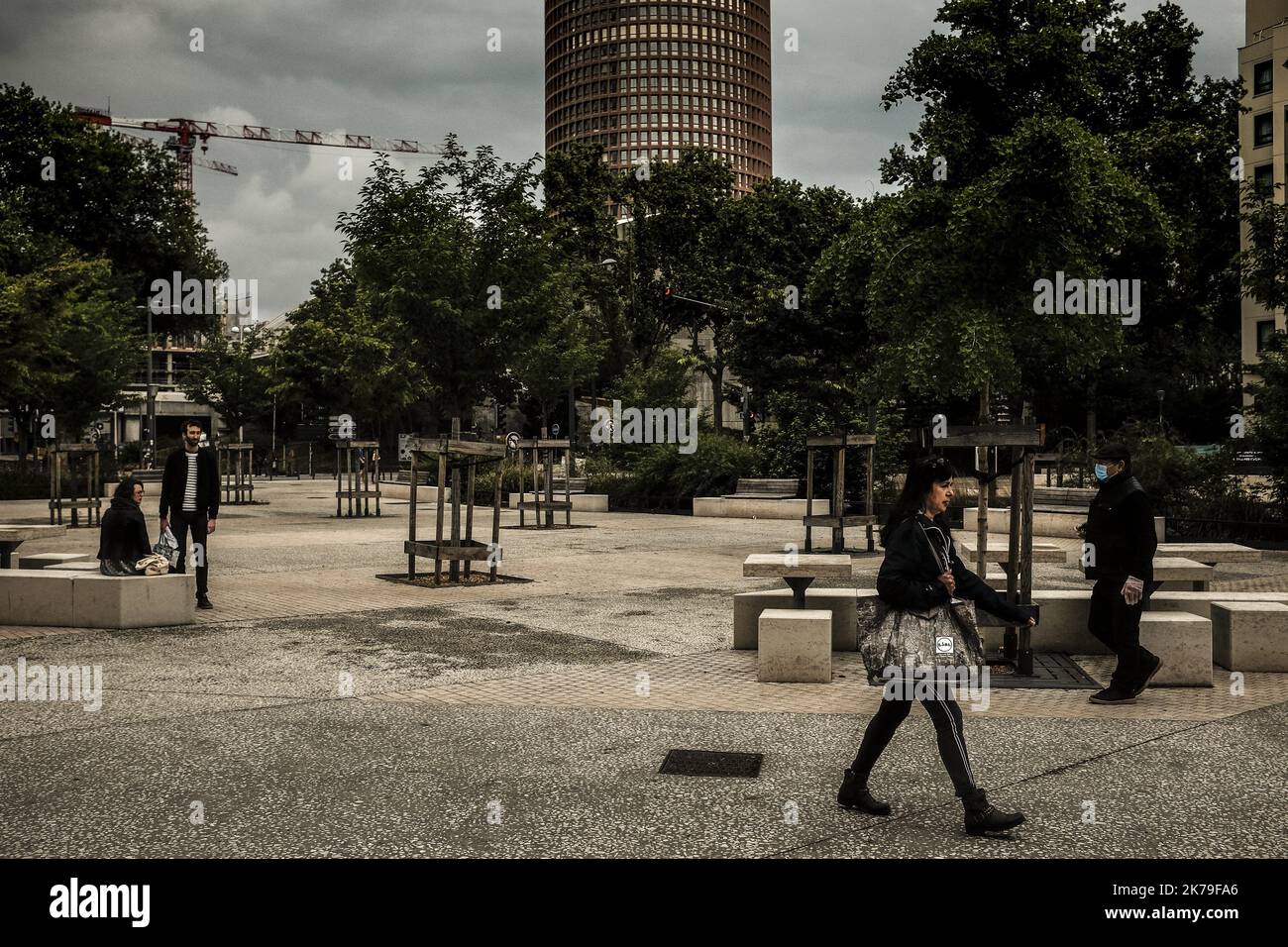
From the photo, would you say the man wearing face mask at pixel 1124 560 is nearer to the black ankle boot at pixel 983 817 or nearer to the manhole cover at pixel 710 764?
the manhole cover at pixel 710 764

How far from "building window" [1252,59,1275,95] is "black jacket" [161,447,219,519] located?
58270mm

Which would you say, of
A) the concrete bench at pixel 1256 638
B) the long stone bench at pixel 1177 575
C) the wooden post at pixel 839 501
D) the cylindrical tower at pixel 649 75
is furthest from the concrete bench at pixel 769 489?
the cylindrical tower at pixel 649 75

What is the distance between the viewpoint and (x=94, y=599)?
11.0 m

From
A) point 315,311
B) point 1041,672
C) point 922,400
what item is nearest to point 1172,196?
point 922,400

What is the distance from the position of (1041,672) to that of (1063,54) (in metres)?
27.4

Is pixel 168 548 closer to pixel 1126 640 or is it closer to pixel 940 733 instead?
pixel 1126 640

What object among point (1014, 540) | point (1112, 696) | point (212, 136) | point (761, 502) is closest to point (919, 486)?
point (1112, 696)

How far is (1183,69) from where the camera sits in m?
37.8

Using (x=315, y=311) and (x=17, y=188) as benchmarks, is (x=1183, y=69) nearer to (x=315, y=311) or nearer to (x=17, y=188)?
(x=17, y=188)

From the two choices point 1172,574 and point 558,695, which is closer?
point 558,695

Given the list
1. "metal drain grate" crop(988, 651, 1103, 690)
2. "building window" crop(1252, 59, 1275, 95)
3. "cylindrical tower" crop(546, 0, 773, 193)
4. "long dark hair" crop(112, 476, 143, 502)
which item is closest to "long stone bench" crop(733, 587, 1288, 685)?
"metal drain grate" crop(988, 651, 1103, 690)

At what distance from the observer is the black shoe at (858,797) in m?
5.45

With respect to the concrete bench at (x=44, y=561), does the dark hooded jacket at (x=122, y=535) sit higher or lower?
higher
